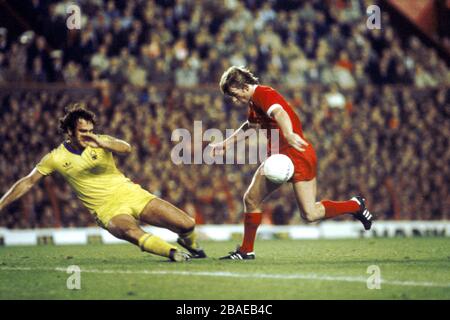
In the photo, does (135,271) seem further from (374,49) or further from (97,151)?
(374,49)

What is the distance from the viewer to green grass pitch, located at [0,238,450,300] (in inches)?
299

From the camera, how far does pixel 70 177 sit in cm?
1023

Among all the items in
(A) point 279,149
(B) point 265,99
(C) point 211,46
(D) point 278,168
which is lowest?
(D) point 278,168

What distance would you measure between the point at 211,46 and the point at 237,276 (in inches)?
470

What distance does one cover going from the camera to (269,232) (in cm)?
1775

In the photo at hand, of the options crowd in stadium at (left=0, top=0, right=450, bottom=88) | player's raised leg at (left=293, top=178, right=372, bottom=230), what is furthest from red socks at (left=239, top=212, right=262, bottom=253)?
crowd in stadium at (left=0, top=0, right=450, bottom=88)

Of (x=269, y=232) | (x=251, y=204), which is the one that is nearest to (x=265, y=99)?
(x=251, y=204)

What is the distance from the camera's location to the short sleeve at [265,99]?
9883 mm

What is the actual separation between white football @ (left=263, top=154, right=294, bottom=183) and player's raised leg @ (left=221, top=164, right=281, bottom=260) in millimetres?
171

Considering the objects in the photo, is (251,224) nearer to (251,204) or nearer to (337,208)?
(251,204)

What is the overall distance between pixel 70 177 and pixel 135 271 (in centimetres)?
159
